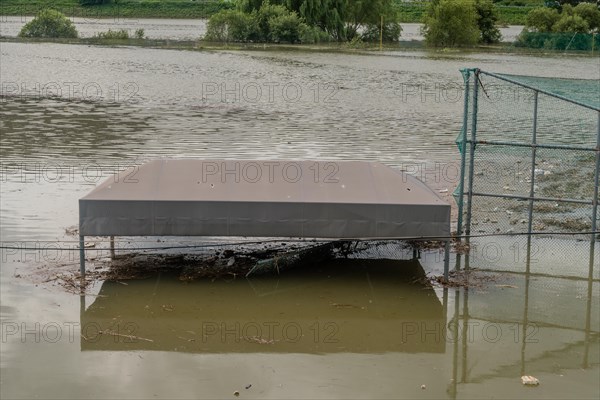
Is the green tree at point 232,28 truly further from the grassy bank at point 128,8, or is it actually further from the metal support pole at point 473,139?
the metal support pole at point 473,139

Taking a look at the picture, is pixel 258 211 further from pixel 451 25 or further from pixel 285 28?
pixel 451 25

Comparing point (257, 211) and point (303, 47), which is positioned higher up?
point (303, 47)

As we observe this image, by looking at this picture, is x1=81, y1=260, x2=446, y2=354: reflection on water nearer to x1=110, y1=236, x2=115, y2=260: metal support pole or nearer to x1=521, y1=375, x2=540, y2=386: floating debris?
x1=110, y1=236, x2=115, y2=260: metal support pole

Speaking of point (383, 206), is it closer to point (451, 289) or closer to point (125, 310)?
point (451, 289)

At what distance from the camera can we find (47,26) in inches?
→ 3364

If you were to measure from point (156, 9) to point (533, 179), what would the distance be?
112m

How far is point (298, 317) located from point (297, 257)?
2272 millimetres

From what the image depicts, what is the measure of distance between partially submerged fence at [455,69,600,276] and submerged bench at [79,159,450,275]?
1385mm

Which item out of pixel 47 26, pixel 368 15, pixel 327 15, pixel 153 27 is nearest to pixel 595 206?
pixel 327 15

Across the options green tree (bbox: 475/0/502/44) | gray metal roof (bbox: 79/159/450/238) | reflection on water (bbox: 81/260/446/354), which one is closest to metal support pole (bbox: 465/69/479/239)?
reflection on water (bbox: 81/260/446/354)

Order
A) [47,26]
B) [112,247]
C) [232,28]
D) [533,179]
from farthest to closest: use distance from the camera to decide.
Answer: [47,26], [232,28], [533,179], [112,247]

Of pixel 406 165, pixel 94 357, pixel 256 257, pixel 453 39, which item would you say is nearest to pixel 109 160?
pixel 406 165

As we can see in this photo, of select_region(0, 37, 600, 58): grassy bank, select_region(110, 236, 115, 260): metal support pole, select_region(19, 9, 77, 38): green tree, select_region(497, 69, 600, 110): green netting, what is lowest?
select_region(110, 236, 115, 260): metal support pole

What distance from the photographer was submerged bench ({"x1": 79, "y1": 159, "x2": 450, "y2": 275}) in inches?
573
